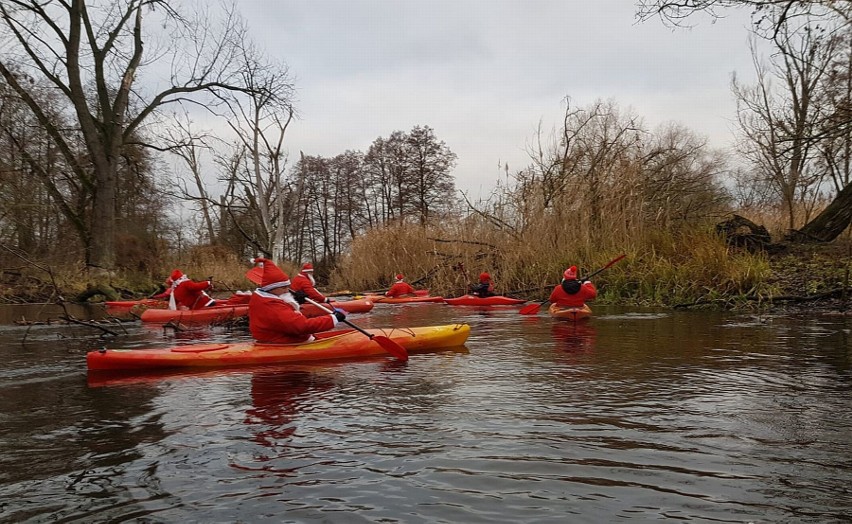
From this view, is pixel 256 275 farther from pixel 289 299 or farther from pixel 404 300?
pixel 404 300

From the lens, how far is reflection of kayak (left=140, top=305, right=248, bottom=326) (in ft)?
32.7

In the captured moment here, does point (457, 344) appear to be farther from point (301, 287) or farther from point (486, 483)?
point (486, 483)

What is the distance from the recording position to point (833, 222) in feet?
37.4

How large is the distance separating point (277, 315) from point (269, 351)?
37 cm

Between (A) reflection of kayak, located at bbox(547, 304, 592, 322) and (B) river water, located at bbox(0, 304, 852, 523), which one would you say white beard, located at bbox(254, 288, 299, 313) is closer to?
(B) river water, located at bbox(0, 304, 852, 523)

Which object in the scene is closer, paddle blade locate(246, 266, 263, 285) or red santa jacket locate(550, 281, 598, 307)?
paddle blade locate(246, 266, 263, 285)

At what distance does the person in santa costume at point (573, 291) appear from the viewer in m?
8.84

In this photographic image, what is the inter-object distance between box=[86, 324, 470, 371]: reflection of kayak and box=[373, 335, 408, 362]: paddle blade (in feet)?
0.58

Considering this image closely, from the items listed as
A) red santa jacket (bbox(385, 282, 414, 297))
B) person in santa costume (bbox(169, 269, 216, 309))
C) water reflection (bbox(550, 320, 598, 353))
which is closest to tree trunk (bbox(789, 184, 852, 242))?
water reflection (bbox(550, 320, 598, 353))

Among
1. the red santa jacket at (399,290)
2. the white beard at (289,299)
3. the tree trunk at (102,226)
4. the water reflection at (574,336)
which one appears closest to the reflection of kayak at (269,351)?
the white beard at (289,299)

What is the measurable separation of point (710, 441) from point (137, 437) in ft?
10.5

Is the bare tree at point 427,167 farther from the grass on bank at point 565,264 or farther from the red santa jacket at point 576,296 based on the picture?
the red santa jacket at point 576,296

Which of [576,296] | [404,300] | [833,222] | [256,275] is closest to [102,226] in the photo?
[404,300]

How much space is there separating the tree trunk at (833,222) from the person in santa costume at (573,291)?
5747 millimetres
